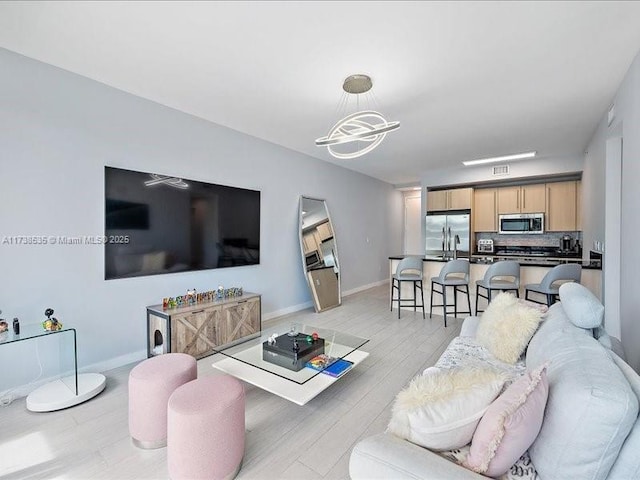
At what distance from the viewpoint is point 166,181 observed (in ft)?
10.7

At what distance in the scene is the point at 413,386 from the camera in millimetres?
1224

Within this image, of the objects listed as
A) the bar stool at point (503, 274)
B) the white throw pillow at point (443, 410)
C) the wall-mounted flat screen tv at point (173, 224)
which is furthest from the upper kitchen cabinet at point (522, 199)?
the white throw pillow at point (443, 410)

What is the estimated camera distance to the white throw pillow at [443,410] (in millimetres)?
1102

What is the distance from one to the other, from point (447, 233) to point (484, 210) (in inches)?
34.8

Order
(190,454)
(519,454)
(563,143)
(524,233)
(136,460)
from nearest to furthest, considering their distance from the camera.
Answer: (519,454) < (190,454) < (136,460) < (563,143) < (524,233)

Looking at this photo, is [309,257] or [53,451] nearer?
[53,451]

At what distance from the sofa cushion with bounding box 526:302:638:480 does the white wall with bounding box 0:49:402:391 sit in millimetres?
3318

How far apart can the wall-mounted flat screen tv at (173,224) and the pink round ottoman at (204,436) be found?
1.89 metres

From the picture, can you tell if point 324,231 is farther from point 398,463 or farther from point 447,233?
point 398,463

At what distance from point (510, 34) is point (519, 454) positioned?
249 centimetres

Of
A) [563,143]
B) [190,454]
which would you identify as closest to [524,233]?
[563,143]

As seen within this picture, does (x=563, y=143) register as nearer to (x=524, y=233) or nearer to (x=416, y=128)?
(x=524, y=233)

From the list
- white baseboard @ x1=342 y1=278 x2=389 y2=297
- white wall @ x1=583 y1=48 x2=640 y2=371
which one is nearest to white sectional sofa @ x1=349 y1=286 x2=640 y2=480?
white wall @ x1=583 y1=48 x2=640 y2=371

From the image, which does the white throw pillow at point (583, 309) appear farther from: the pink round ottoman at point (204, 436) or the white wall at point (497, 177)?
the white wall at point (497, 177)
